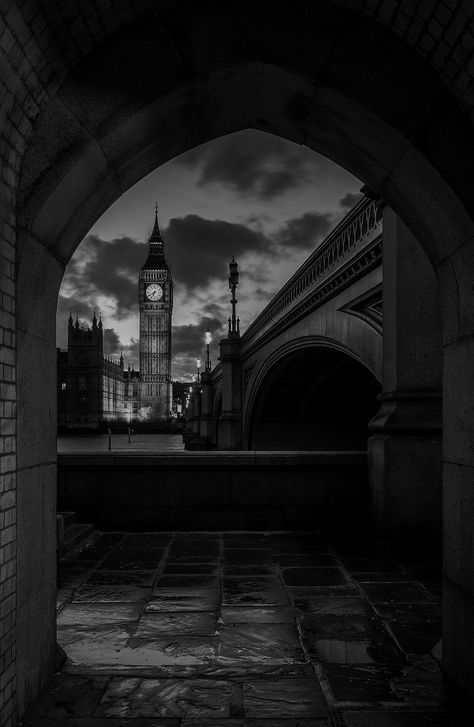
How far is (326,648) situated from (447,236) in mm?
2985

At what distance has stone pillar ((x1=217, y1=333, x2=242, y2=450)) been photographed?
33.5 meters

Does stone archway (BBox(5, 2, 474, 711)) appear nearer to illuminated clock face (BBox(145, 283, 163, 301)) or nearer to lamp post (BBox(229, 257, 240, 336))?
lamp post (BBox(229, 257, 240, 336))

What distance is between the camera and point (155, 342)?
6024 inches

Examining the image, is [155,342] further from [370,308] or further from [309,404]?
[370,308]

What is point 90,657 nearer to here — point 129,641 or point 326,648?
point 129,641

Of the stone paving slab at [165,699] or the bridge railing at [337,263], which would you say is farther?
the bridge railing at [337,263]

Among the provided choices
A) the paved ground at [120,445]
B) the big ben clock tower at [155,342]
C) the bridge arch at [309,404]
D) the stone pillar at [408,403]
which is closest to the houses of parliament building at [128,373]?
the big ben clock tower at [155,342]

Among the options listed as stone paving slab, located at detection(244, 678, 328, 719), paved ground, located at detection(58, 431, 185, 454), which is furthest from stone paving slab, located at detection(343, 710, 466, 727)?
paved ground, located at detection(58, 431, 185, 454)

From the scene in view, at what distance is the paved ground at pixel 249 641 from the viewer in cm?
351

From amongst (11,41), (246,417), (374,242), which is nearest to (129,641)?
(11,41)

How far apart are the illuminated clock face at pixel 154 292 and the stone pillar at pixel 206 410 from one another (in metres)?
101

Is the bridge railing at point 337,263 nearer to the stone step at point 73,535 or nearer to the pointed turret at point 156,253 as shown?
the stone step at point 73,535

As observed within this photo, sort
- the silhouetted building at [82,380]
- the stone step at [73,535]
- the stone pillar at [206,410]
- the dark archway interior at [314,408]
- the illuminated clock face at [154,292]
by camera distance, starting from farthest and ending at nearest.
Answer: the illuminated clock face at [154,292] → the silhouetted building at [82,380] → the stone pillar at [206,410] → the dark archway interior at [314,408] → the stone step at [73,535]

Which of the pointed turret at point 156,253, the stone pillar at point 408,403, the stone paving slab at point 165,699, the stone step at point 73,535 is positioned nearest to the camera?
the stone paving slab at point 165,699
